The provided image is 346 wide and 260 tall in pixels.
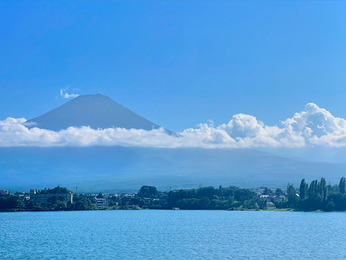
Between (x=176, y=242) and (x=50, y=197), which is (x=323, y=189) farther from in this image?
(x=176, y=242)

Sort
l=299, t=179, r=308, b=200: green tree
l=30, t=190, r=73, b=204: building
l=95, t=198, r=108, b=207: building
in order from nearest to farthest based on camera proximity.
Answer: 1. l=299, t=179, r=308, b=200: green tree
2. l=30, t=190, r=73, b=204: building
3. l=95, t=198, r=108, b=207: building

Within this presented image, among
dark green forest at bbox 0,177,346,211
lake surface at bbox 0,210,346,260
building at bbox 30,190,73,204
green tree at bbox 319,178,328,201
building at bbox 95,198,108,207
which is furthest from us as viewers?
building at bbox 95,198,108,207

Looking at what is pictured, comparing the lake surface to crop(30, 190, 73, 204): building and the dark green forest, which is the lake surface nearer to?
the dark green forest

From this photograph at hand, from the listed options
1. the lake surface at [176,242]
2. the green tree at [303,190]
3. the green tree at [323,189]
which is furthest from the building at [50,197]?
the lake surface at [176,242]

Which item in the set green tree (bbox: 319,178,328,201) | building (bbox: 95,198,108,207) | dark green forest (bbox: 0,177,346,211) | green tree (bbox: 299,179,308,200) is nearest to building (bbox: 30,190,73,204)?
dark green forest (bbox: 0,177,346,211)

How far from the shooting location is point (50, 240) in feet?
167

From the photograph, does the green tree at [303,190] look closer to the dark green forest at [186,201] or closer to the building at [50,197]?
the dark green forest at [186,201]

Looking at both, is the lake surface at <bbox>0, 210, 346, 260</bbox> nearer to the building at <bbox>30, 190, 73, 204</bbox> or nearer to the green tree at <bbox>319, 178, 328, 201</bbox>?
the green tree at <bbox>319, 178, 328, 201</bbox>

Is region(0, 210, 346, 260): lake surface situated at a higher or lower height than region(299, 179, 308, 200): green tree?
lower

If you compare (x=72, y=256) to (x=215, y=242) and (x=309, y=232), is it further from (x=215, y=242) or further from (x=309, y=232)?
(x=309, y=232)

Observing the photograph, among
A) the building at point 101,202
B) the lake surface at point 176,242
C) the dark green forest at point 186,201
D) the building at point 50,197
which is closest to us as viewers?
the lake surface at point 176,242

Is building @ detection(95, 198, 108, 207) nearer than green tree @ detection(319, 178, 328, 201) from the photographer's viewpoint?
No

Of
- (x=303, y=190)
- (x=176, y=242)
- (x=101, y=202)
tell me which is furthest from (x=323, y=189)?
(x=176, y=242)

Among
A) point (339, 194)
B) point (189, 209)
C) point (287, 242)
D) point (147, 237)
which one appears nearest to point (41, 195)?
point (189, 209)
